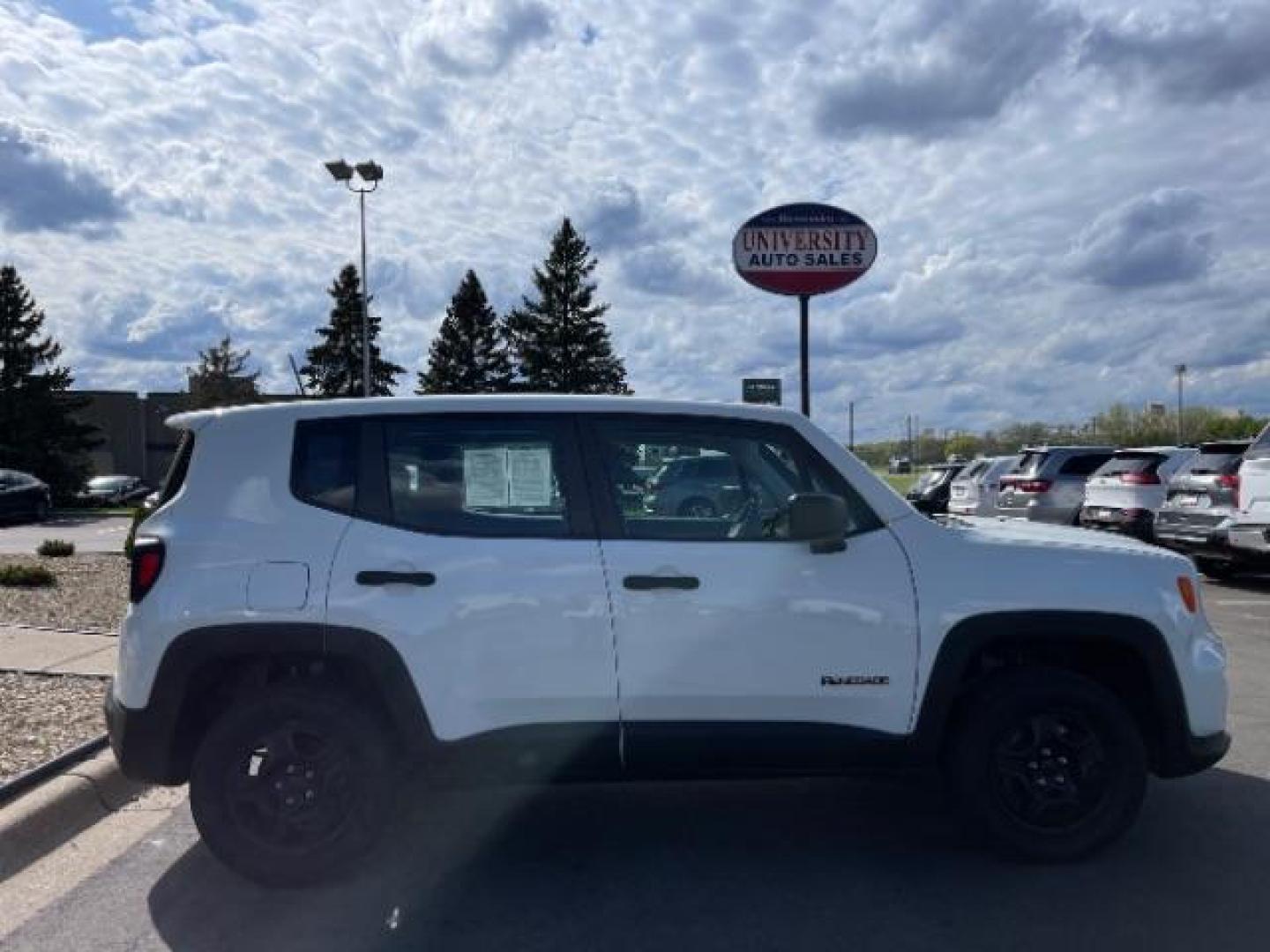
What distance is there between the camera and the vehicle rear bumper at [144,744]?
14.2 ft

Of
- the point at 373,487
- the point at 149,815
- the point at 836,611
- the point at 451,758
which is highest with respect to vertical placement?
the point at 373,487

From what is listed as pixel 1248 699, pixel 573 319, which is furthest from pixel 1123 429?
pixel 1248 699

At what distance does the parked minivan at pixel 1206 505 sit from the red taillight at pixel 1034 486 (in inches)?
151

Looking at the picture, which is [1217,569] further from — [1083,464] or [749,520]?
[749,520]

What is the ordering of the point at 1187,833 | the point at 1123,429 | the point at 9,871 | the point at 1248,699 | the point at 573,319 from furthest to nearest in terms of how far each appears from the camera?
the point at 1123,429, the point at 573,319, the point at 1248,699, the point at 1187,833, the point at 9,871


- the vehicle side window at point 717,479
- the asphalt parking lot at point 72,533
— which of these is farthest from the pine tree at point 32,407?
the vehicle side window at point 717,479

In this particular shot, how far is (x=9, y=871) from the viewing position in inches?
182

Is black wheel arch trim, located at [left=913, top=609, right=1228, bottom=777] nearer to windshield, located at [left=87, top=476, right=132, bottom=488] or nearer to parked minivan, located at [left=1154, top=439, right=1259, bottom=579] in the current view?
parked minivan, located at [left=1154, top=439, right=1259, bottom=579]

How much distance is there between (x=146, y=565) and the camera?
14.3 feet

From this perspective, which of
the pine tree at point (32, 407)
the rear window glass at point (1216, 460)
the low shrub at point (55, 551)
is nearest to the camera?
the rear window glass at point (1216, 460)

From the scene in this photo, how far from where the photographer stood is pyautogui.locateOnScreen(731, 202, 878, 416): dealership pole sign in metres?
14.9

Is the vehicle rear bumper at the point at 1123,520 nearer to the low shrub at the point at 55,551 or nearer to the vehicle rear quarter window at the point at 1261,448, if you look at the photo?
the vehicle rear quarter window at the point at 1261,448

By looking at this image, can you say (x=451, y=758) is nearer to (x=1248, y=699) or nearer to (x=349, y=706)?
(x=349, y=706)

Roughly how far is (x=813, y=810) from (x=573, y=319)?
2251 inches
